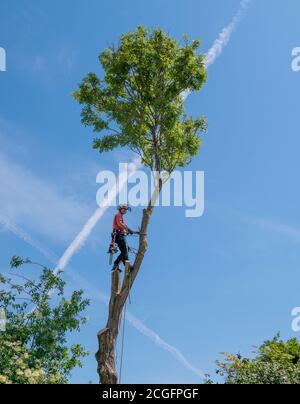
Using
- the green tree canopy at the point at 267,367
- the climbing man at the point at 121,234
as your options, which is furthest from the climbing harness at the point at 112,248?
the green tree canopy at the point at 267,367

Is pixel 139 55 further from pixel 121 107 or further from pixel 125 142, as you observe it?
pixel 125 142

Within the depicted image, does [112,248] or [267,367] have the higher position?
[112,248]

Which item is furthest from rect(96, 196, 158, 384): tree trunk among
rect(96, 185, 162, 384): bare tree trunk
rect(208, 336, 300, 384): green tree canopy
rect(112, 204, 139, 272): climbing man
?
rect(208, 336, 300, 384): green tree canopy

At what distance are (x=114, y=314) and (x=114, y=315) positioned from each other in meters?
0.03

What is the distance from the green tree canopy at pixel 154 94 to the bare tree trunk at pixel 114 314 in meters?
2.21

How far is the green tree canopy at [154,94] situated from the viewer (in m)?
17.7

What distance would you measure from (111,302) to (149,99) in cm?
694

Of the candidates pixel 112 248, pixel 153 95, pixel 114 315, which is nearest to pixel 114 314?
pixel 114 315

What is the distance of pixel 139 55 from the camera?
59.0 feet

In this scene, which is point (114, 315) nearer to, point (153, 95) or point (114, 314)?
point (114, 314)

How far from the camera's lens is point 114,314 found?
49.6 ft

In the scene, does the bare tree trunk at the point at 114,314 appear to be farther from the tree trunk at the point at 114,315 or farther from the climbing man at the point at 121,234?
the climbing man at the point at 121,234

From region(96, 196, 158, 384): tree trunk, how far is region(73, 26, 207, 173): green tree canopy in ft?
7.39
